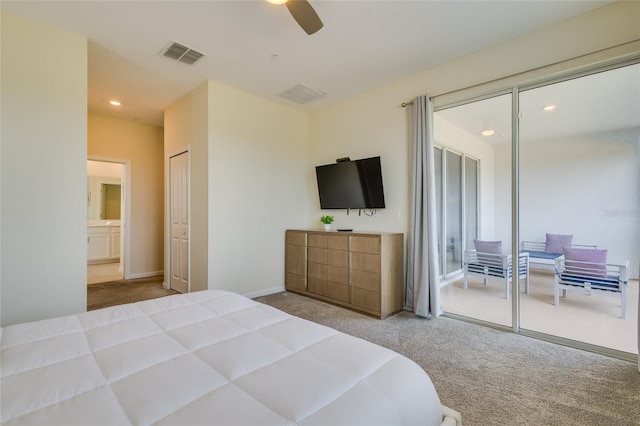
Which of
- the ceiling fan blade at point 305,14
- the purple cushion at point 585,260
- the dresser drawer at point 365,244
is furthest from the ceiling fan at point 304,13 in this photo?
the purple cushion at point 585,260

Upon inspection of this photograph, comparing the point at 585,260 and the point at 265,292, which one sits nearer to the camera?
the point at 585,260

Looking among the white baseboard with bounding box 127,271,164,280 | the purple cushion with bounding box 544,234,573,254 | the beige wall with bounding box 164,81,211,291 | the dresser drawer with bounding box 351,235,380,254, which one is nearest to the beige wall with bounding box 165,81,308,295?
the beige wall with bounding box 164,81,211,291

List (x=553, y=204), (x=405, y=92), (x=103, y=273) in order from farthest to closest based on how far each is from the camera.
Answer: (x=103, y=273)
(x=405, y=92)
(x=553, y=204)

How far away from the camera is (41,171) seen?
262 cm

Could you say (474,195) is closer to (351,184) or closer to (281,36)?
(351,184)

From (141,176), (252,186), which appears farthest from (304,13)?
(141,176)

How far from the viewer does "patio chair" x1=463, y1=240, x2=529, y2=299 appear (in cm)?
300

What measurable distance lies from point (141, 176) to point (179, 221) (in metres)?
1.79

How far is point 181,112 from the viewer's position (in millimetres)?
4418

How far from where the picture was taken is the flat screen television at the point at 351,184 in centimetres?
387

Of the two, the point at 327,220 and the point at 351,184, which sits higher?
the point at 351,184

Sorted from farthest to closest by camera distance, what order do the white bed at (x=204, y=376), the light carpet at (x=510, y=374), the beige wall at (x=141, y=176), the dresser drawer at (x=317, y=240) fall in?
1. the beige wall at (x=141, y=176)
2. the dresser drawer at (x=317, y=240)
3. the light carpet at (x=510, y=374)
4. the white bed at (x=204, y=376)

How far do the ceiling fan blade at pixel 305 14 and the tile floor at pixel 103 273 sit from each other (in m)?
5.50

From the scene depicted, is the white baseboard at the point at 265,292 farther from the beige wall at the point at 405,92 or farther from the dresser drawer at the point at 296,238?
the beige wall at the point at 405,92
